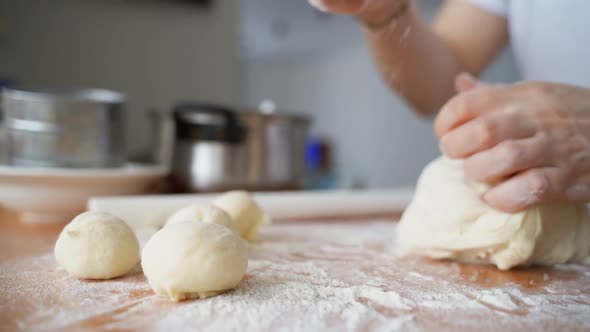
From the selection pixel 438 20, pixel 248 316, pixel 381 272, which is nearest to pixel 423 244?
pixel 381 272

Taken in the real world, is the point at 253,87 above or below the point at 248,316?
above

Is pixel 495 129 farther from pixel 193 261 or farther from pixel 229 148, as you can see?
pixel 229 148

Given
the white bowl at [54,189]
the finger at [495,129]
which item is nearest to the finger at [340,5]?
the finger at [495,129]

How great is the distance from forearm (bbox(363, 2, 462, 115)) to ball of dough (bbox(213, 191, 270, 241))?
0.38 m

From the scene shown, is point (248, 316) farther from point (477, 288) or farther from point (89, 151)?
point (89, 151)

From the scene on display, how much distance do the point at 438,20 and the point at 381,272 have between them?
910 mm

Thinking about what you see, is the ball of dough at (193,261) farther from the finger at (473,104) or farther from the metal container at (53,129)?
the metal container at (53,129)

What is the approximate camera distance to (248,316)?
50 cm

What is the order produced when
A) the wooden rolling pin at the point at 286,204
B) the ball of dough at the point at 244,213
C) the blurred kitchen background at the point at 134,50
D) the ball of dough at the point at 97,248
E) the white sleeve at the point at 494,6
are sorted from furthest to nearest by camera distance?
the blurred kitchen background at the point at 134,50 → the white sleeve at the point at 494,6 → the wooden rolling pin at the point at 286,204 → the ball of dough at the point at 244,213 → the ball of dough at the point at 97,248

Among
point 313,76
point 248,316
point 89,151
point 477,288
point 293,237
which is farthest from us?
point 313,76

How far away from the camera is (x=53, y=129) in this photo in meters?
1.12

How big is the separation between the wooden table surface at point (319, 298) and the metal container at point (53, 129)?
0.36 metres

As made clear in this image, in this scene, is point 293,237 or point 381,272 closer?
point 381,272

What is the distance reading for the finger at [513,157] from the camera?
701 mm
